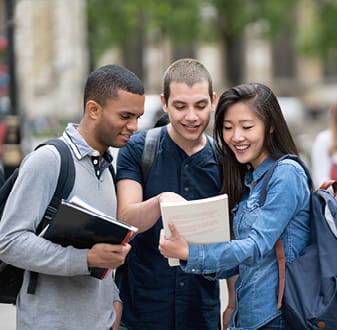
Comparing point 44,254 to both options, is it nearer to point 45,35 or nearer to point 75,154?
point 75,154

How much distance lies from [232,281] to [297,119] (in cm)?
2526

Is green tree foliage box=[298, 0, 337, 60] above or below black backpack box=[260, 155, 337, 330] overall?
above

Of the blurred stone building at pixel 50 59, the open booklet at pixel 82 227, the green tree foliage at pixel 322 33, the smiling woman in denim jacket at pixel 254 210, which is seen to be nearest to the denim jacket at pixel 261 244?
the smiling woman in denim jacket at pixel 254 210

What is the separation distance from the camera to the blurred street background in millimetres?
12970

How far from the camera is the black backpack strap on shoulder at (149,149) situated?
3.48 metres

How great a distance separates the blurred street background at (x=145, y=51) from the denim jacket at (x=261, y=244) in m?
3.65

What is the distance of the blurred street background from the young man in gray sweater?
350cm

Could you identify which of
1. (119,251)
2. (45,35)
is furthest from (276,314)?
(45,35)

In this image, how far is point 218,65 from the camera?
4334cm

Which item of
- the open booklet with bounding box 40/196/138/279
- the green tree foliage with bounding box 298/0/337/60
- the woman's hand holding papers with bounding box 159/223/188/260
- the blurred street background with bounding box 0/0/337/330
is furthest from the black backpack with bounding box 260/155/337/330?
the green tree foliage with bounding box 298/0/337/60

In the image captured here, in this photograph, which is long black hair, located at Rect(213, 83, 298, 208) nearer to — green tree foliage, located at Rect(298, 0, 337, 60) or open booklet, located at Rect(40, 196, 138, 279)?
open booklet, located at Rect(40, 196, 138, 279)

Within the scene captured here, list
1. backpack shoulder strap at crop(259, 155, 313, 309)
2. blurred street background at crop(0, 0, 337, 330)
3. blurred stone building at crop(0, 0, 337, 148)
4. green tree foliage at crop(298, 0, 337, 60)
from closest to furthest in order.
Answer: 1. backpack shoulder strap at crop(259, 155, 313, 309)
2. blurred street background at crop(0, 0, 337, 330)
3. blurred stone building at crop(0, 0, 337, 148)
4. green tree foliage at crop(298, 0, 337, 60)

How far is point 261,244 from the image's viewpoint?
9.05 feet

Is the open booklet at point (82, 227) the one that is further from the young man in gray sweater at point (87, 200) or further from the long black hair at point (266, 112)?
the long black hair at point (266, 112)
